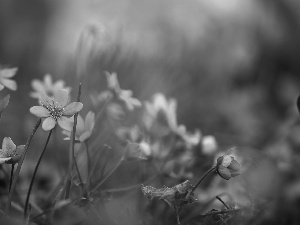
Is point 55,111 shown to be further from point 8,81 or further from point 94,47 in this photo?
point 94,47

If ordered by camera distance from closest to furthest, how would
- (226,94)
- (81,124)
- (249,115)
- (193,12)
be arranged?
(81,124) < (249,115) < (226,94) < (193,12)

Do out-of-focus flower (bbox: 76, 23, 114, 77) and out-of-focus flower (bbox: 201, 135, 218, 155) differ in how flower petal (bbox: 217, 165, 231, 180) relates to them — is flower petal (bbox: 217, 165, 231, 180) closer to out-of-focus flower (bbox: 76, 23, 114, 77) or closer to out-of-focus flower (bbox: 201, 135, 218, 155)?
out-of-focus flower (bbox: 201, 135, 218, 155)

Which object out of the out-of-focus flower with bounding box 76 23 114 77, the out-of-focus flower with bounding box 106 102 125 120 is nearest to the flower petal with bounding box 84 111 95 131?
the out-of-focus flower with bounding box 106 102 125 120

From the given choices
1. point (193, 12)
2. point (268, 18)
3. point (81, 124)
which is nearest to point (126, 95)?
point (81, 124)

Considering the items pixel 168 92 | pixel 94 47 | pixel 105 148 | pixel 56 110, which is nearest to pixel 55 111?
pixel 56 110

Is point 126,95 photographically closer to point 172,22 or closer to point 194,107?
point 194,107

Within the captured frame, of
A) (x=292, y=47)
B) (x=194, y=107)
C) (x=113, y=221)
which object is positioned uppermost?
(x=292, y=47)

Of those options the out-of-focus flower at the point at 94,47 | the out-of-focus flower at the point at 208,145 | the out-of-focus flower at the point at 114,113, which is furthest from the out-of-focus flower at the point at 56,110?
the out-of-focus flower at the point at 94,47
